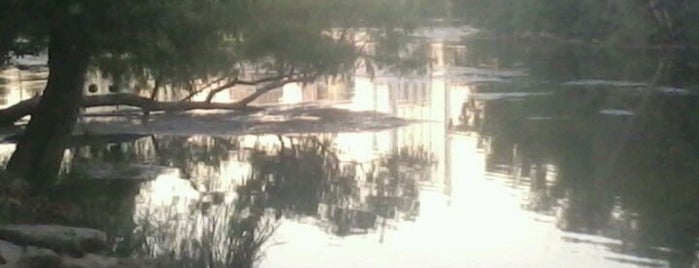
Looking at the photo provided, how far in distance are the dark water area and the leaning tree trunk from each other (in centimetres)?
56

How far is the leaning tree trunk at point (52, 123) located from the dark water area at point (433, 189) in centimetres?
56

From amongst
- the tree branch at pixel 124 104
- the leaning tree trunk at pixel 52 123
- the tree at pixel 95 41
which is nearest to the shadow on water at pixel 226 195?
the leaning tree trunk at pixel 52 123

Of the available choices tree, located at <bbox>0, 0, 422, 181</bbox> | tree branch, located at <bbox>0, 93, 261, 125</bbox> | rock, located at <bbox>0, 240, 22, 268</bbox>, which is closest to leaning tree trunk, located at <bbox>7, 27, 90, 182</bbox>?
tree, located at <bbox>0, 0, 422, 181</bbox>

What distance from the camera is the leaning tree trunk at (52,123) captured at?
60.5ft

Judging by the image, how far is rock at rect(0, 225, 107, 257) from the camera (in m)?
12.9

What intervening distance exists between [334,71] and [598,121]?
6.67 meters

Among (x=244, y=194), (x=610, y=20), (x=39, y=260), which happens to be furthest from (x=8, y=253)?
(x=610, y=20)

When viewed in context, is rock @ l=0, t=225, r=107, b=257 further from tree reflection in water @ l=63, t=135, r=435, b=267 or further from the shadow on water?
tree reflection in water @ l=63, t=135, r=435, b=267

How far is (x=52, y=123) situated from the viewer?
18.7m

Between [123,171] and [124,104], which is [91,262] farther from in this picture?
[124,104]

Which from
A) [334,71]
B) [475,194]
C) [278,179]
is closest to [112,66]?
[278,179]

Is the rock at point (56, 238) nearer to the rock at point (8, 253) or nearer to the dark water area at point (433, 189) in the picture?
the rock at point (8, 253)

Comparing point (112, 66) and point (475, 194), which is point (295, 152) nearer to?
point (475, 194)

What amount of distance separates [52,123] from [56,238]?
5.94 m
